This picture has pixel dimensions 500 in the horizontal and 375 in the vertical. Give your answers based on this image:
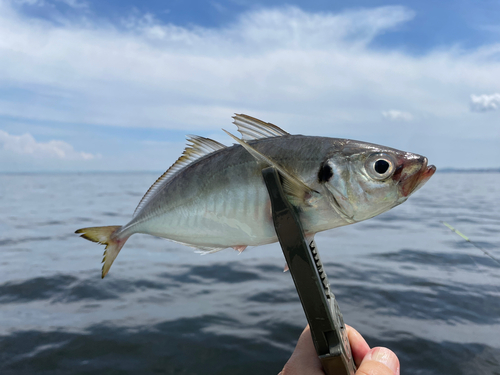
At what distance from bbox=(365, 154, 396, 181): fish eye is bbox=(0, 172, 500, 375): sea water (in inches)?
193

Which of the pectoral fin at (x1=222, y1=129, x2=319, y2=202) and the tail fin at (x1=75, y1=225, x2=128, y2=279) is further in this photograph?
the tail fin at (x1=75, y1=225, x2=128, y2=279)

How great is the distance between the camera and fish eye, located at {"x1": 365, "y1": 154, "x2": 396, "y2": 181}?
126cm

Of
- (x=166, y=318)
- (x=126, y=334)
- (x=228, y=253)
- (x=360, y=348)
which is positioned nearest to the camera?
(x=360, y=348)

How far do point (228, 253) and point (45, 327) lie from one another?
19.4 feet

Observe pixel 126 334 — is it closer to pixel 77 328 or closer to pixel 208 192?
pixel 77 328

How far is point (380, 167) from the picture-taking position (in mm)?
1269

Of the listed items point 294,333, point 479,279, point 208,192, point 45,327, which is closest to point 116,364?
point 45,327

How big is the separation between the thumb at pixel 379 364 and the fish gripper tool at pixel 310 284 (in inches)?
2.6

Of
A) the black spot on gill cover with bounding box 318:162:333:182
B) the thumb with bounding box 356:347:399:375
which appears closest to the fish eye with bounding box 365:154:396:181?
the black spot on gill cover with bounding box 318:162:333:182

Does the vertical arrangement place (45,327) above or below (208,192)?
below

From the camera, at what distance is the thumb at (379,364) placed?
147 cm

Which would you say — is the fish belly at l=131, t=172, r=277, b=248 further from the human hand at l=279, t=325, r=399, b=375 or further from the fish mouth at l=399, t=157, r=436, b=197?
the human hand at l=279, t=325, r=399, b=375

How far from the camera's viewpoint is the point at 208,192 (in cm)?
138

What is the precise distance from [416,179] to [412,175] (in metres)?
0.02
